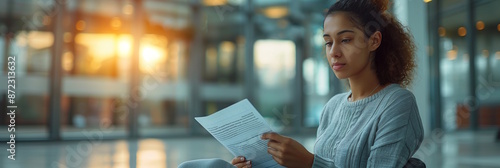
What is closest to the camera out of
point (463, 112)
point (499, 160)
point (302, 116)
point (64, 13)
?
point (499, 160)

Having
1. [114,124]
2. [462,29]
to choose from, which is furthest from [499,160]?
[462,29]

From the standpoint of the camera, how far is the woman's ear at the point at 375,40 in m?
1.24

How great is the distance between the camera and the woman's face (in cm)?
123

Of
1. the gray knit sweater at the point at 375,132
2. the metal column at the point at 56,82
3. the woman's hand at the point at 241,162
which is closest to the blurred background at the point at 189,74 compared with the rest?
the metal column at the point at 56,82

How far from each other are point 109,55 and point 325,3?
485 centimetres

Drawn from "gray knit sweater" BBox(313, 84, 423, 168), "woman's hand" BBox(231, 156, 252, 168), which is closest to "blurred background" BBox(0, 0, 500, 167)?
"woman's hand" BBox(231, 156, 252, 168)

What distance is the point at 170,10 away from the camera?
8.68 meters

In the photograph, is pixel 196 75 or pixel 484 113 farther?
pixel 484 113

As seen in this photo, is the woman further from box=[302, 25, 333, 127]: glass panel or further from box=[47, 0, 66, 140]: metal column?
box=[302, 25, 333, 127]: glass panel

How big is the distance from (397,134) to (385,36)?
0.96 feet

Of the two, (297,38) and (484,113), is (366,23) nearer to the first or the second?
(297,38)

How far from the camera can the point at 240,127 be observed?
125 cm

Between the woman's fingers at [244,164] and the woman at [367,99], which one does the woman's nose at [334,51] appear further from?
the woman's fingers at [244,164]

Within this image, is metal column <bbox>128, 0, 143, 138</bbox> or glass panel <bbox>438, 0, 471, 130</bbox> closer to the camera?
metal column <bbox>128, 0, 143, 138</bbox>
